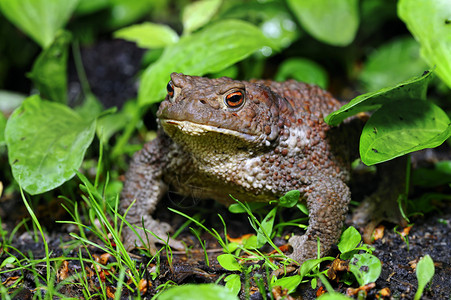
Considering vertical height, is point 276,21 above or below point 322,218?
above

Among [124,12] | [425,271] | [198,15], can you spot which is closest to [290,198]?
[425,271]

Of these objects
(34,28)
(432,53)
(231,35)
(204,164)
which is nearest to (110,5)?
(34,28)

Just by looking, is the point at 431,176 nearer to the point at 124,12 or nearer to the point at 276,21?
the point at 276,21

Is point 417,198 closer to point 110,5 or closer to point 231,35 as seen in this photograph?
point 231,35

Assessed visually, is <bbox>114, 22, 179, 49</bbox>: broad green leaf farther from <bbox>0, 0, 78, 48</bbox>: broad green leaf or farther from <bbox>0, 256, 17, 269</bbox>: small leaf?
<bbox>0, 256, 17, 269</bbox>: small leaf

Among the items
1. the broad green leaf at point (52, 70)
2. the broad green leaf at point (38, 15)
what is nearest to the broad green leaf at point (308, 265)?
the broad green leaf at point (52, 70)
